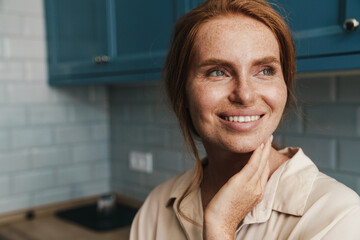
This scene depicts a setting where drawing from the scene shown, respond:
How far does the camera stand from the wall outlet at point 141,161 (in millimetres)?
2307

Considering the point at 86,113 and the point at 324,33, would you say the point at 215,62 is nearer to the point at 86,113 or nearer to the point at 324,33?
the point at 324,33

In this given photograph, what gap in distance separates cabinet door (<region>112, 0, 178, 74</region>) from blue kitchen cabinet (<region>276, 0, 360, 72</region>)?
51 centimetres

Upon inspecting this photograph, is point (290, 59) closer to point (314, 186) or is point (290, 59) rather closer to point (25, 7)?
point (314, 186)

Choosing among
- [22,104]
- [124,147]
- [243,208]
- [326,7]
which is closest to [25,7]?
[22,104]

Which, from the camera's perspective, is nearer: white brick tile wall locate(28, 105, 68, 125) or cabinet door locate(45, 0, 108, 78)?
cabinet door locate(45, 0, 108, 78)

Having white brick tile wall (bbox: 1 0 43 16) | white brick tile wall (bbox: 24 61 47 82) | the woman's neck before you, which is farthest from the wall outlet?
the woman's neck

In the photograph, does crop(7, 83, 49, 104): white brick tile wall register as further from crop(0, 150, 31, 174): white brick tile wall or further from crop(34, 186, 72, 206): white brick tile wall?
crop(34, 186, 72, 206): white brick tile wall

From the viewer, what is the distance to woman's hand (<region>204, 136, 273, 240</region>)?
88cm

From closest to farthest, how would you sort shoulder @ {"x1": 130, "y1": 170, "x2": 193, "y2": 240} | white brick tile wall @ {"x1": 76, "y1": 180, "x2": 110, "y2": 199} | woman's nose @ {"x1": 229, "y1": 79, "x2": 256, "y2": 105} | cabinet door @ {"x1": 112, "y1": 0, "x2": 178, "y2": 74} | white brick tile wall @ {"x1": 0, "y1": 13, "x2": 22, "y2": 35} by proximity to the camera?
1. woman's nose @ {"x1": 229, "y1": 79, "x2": 256, "y2": 105}
2. shoulder @ {"x1": 130, "y1": 170, "x2": 193, "y2": 240}
3. cabinet door @ {"x1": 112, "y1": 0, "x2": 178, "y2": 74}
4. white brick tile wall @ {"x1": 0, "y1": 13, "x2": 22, "y2": 35}
5. white brick tile wall @ {"x1": 76, "y1": 180, "x2": 110, "y2": 199}

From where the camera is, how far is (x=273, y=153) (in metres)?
1.04

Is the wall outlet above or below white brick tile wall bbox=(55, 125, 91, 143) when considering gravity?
below

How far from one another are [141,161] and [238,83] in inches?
59.4

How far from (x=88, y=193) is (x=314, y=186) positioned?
1833 mm

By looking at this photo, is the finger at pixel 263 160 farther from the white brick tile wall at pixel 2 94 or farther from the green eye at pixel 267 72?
the white brick tile wall at pixel 2 94
